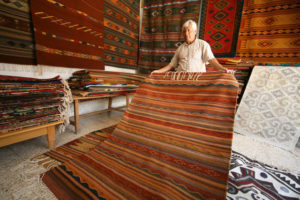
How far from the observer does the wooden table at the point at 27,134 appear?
0.96 m

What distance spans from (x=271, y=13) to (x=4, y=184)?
3.48 m

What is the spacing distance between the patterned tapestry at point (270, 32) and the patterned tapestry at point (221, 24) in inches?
3.9

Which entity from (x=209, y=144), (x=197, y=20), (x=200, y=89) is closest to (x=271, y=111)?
(x=200, y=89)

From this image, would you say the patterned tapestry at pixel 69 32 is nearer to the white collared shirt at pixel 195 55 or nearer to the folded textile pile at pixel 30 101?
the folded textile pile at pixel 30 101

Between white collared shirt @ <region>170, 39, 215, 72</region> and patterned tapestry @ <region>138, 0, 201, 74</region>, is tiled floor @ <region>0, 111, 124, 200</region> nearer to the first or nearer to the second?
white collared shirt @ <region>170, 39, 215, 72</region>

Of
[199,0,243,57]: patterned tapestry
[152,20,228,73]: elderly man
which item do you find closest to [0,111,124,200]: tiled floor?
[152,20,228,73]: elderly man

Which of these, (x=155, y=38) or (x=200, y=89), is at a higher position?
(x=155, y=38)

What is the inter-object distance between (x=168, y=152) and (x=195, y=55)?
1.39 meters

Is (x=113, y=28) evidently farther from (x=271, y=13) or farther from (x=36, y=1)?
(x=271, y=13)

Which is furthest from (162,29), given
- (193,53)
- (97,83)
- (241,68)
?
(97,83)

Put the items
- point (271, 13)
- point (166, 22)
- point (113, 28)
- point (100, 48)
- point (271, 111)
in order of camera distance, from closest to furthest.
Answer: point (271, 111), point (271, 13), point (100, 48), point (113, 28), point (166, 22)

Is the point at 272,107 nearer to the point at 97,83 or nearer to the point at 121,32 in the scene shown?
the point at 97,83

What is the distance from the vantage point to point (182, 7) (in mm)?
2453

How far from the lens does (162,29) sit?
270 cm
